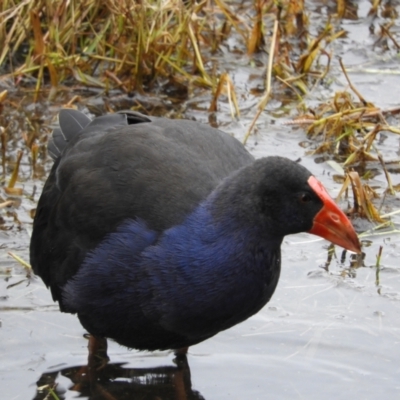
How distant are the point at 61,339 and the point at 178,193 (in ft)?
3.52

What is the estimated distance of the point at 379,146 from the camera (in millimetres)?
5719

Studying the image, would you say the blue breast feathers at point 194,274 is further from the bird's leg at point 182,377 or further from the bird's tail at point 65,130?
the bird's tail at point 65,130

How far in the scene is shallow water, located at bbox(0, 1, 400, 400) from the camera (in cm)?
405

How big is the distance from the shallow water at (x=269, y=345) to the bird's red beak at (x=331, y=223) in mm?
766

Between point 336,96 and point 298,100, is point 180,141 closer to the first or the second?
point 336,96

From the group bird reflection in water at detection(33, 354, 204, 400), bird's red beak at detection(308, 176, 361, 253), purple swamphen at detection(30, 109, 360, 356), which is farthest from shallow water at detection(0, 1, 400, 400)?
bird's red beak at detection(308, 176, 361, 253)

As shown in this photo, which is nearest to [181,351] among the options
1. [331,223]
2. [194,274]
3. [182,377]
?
[182,377]

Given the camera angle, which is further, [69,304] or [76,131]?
[76,131]

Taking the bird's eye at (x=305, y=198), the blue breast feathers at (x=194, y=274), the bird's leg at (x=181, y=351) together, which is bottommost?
the bird's leg at (x=181, y=351)

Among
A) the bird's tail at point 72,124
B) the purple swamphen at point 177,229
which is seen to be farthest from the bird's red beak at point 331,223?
the bird's tail at point 72,124

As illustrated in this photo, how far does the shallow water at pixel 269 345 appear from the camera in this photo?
159 inches

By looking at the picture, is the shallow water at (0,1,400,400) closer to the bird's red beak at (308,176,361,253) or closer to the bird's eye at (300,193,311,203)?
the bird's red beak at (308,176,361,253)

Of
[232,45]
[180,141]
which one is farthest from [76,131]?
[232,45]

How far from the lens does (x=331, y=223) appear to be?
3.51m
